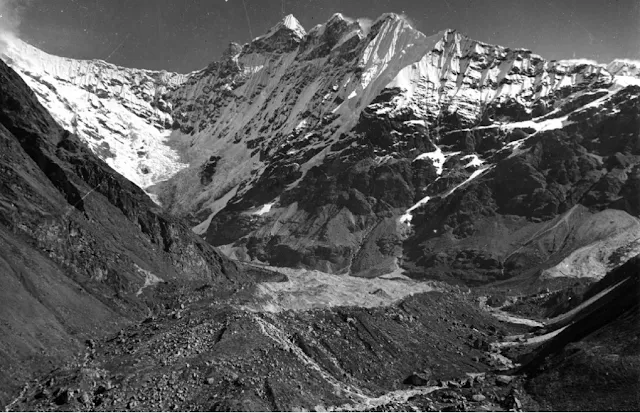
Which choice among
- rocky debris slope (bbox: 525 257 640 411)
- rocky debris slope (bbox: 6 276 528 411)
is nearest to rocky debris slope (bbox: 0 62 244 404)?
rocky debris slope (bbox: 6 276 528 411)

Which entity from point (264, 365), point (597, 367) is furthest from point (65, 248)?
point (597, 367)

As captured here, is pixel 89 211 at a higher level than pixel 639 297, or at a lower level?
lower

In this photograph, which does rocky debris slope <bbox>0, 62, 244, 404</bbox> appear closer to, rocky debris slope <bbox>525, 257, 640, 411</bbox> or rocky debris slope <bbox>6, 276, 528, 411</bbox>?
rocky debris slope <bbox>6, 276, 528, 411</bbox>

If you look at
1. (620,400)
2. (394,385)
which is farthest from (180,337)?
(620,400)

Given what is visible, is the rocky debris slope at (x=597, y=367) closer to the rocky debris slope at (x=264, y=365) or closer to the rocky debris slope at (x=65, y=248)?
the rocky debris slope at (x=264, y=365)

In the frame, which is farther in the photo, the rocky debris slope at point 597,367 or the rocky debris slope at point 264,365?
the rocky debris slope at point 597,367

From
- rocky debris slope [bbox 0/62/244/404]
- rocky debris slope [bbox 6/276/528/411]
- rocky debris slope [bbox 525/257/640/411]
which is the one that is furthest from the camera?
rocky debris slope [bbox 0/62/244/404]

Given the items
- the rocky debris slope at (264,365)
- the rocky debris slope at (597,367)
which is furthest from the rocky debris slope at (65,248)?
the rocky debris slope at (597,367)

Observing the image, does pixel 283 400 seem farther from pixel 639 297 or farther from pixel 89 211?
pixel 89 211
